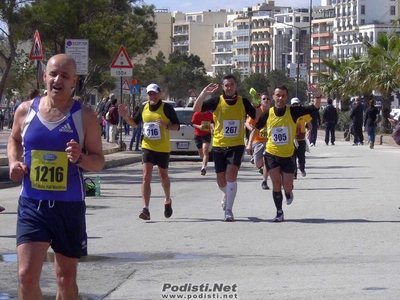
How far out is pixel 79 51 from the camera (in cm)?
2292

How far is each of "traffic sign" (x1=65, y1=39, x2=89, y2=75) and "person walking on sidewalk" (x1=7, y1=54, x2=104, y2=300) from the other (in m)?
16.4

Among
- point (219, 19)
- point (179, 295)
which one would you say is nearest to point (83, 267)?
point (179, 295)

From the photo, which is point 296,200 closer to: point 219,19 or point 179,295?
point 179,295

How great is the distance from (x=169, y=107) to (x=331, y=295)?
6.11 metres

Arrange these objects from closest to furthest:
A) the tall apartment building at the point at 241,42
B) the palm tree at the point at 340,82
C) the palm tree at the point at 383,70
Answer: the palm tree at the point at 383,70
the palm tree at the point at 340,82
the tall apartment building at the point at 241,42

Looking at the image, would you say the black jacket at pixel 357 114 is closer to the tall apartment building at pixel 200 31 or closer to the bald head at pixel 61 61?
the bald head at pixel 61 61

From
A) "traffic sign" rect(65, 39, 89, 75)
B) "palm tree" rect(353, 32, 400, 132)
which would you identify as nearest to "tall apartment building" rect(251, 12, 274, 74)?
"palm tree" rect(353, 32, 400, 132)

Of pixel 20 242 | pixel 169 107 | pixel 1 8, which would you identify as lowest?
pixel 20 242

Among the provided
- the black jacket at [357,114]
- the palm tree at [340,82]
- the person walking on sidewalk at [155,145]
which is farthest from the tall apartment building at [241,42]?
the person walking on sidewalk at [155,145]

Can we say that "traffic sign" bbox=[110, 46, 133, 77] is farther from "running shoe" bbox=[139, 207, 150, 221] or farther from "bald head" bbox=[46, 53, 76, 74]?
"bald head" bbox=[46, 53, 76, 74]

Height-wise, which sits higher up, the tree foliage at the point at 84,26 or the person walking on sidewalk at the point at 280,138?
the tree foliage at the point at 84,26

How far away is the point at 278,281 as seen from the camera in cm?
866

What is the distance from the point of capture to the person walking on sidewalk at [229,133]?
42.9ft

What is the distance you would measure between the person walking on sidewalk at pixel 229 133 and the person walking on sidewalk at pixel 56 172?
268 inches
